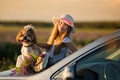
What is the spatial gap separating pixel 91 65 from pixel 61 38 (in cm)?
139

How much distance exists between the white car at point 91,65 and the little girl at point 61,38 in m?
0.96

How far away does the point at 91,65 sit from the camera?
200 inches

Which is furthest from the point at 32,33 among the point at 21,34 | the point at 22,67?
the point at 22,67

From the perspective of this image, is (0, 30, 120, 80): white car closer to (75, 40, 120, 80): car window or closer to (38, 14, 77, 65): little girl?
(75, 40, 120, 80): car window

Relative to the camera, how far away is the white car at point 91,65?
493 centimetres

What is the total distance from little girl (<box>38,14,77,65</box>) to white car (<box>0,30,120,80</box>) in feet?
3.14

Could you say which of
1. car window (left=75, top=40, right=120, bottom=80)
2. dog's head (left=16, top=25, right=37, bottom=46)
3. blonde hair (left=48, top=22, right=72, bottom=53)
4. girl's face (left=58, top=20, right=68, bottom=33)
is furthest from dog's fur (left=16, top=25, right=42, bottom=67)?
car window (left=75, top=40, right=120, bottom=80)

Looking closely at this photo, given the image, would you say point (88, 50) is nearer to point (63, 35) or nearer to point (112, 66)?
point (112, 66)

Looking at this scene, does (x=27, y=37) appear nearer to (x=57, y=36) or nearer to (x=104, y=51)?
(x=57, y=36)

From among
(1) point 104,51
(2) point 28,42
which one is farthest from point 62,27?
(1) point 104,51

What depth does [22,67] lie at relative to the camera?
18.5 ft

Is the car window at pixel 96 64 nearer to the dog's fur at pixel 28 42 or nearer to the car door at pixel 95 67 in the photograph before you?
the car door at pixel 95 67

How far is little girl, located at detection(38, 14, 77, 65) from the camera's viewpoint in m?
6.17

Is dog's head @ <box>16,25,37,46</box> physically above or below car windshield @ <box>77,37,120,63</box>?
above
